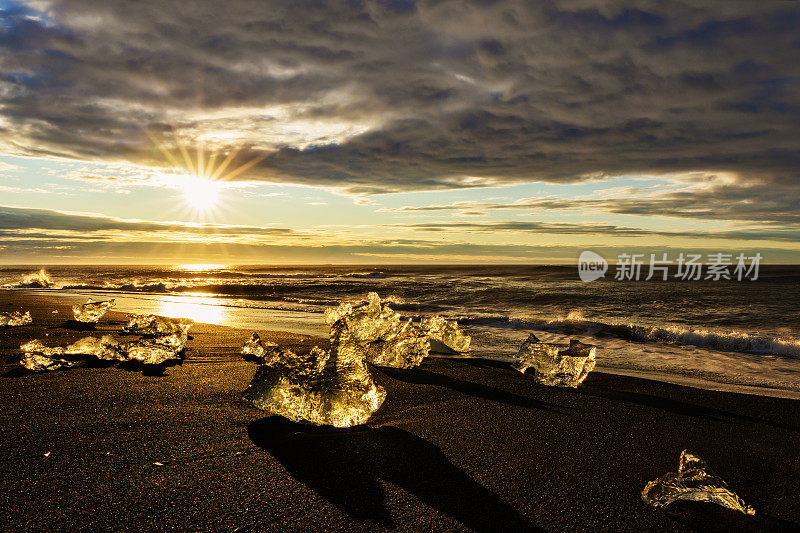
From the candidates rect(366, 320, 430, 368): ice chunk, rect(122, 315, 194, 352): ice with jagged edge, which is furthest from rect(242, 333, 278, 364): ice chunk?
rect(366, 320, 430, 368): ice chunk

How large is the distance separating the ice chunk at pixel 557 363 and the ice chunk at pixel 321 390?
2482 mm

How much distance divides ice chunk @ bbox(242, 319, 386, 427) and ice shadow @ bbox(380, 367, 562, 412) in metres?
1.35

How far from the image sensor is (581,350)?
5.97 meters

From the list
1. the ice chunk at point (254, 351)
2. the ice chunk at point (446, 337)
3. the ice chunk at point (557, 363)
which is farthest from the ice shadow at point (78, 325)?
the ice chunk at point (557, 363)

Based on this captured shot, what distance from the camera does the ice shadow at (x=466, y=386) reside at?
186 inches

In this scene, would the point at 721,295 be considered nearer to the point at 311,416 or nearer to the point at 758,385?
the point at 758,385

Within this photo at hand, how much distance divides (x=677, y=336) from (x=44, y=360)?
38.5 ft

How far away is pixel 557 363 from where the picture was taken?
5.71m

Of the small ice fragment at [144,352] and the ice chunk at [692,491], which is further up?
the ice chunk at [692,491]

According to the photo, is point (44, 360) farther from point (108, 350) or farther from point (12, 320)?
point (12, 320)

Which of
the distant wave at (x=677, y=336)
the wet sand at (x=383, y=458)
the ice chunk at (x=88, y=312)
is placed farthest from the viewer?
→ the distant wave at (x=677, y=336)

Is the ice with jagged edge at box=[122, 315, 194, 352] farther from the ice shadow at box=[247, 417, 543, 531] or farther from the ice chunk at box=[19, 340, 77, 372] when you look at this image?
the ice shadow at box=[247, 417, 543, 531]

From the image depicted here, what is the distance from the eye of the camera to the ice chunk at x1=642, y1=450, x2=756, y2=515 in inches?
104

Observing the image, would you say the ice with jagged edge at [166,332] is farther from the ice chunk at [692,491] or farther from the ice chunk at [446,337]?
the ice chunk at [692,491]
